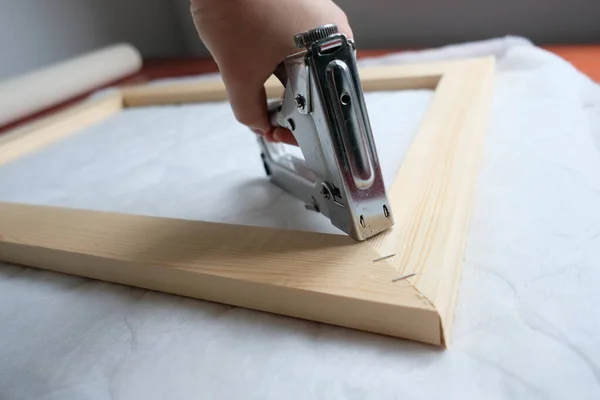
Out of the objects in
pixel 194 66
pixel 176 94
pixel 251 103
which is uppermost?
pixel 251 103

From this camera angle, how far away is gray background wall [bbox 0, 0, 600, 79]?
1.51m

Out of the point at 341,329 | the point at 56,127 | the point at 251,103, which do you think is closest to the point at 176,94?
the point at 56,127

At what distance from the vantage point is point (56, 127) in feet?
4.14

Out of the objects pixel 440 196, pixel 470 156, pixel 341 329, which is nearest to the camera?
pixel 341 329

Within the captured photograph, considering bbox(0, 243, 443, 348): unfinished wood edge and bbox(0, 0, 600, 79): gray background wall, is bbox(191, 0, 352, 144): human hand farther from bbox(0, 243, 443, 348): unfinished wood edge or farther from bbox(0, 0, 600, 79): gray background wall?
bbox(0, 0, 600, 79): gray background wall

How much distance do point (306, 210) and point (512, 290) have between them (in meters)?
0.30

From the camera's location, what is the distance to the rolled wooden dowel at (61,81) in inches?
54.9

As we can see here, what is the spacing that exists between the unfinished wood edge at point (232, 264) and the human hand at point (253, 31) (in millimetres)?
182

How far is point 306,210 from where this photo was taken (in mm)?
745

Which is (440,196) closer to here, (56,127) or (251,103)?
(251,103)

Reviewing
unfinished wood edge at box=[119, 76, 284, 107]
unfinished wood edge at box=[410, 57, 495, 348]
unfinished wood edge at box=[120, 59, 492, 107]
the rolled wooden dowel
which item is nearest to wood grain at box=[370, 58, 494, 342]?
unfinished wood edge at box=[410, 57, 495, 348]

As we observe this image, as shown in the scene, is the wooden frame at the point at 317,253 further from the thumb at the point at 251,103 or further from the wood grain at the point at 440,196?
the thumb at the point at 251,103

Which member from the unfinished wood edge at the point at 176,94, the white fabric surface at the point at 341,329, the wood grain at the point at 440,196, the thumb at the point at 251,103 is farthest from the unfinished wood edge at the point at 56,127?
the wood grain at the point at 440,196

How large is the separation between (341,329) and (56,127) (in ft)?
3.28
